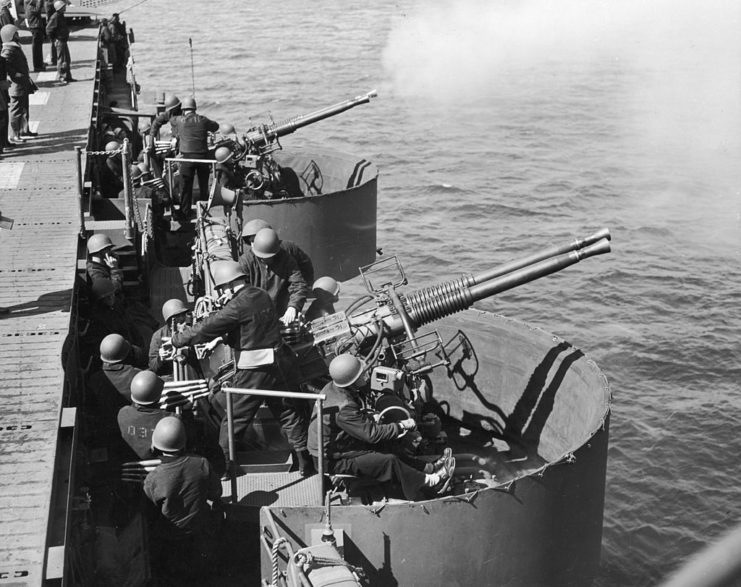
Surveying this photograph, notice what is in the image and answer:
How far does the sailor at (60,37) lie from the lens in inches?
738

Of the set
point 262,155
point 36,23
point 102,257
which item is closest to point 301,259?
point 102,257

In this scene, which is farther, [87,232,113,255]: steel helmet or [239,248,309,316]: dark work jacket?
[87,232,113,255]: steel helmet

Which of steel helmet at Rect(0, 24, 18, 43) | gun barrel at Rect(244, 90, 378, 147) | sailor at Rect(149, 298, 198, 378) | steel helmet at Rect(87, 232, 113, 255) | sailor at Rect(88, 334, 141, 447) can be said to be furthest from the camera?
gun barrel at Rect(244, 90, 378, 147)

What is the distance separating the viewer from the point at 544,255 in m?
9.96

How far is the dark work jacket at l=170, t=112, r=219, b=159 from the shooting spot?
595 inches

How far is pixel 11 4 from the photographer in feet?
75.8

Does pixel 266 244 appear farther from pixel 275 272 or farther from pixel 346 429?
pixel 346 429

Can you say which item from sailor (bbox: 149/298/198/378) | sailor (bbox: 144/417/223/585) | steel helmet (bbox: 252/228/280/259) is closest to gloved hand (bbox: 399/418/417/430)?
sailor (bbox: 144/417/223/585)

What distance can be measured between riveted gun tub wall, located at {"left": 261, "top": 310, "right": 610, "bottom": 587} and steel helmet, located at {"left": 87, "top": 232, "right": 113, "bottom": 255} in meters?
4.43

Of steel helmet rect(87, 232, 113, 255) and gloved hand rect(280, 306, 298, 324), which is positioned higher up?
steel helmet rect(87, 232, 113, 255)

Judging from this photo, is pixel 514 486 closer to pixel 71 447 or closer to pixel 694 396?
pixel 71 447

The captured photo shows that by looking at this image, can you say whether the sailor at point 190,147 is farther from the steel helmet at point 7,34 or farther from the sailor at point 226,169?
the steel helmet at point 7,34

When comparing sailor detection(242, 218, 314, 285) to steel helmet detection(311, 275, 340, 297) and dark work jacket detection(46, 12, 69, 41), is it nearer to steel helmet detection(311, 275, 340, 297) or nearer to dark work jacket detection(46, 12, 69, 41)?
steel helmet detection(311, 275, 340, 297)

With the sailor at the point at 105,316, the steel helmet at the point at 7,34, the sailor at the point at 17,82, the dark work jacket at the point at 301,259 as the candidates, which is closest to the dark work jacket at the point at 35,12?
the sailor at the point at 17,82
